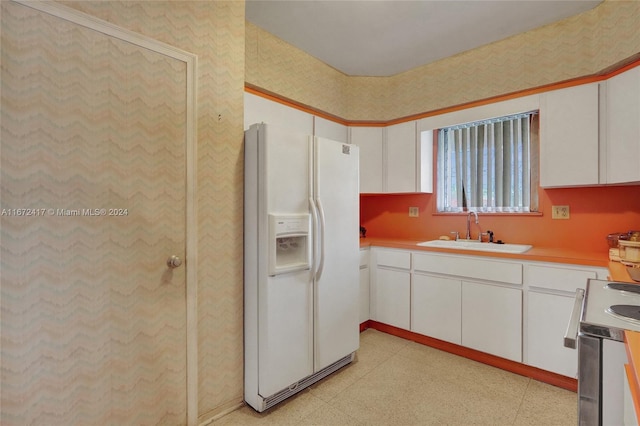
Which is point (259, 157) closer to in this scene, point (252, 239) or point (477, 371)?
point (252, 239)

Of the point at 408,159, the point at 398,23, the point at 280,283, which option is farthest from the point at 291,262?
the point at 398,23

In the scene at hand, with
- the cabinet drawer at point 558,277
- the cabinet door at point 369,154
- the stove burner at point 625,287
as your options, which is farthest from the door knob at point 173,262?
the cabinet drawer at point 558,277

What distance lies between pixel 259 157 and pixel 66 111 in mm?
918

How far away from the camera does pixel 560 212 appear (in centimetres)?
258

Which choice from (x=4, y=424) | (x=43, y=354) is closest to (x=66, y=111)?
(x=43, y=354)

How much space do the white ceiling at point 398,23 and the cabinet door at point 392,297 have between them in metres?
2.03

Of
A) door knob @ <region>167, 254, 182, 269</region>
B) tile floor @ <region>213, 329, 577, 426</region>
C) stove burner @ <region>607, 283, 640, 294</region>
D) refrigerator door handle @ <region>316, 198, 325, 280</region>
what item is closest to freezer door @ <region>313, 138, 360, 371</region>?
refrigerator door handle @ <region>316, 198, 325, 280</region>

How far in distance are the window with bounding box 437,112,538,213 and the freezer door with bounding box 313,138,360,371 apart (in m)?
1.36

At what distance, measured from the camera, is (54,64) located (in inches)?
52.5

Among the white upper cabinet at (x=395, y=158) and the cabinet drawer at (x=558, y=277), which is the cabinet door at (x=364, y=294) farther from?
the cabinet drawer at (x=558, y=277)

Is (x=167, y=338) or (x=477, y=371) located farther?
(x=477, y=371)

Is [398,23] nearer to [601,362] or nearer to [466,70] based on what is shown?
[466,70]

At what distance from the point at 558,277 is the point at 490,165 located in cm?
127

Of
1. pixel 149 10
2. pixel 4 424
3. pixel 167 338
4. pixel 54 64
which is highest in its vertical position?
pixel 149 10
